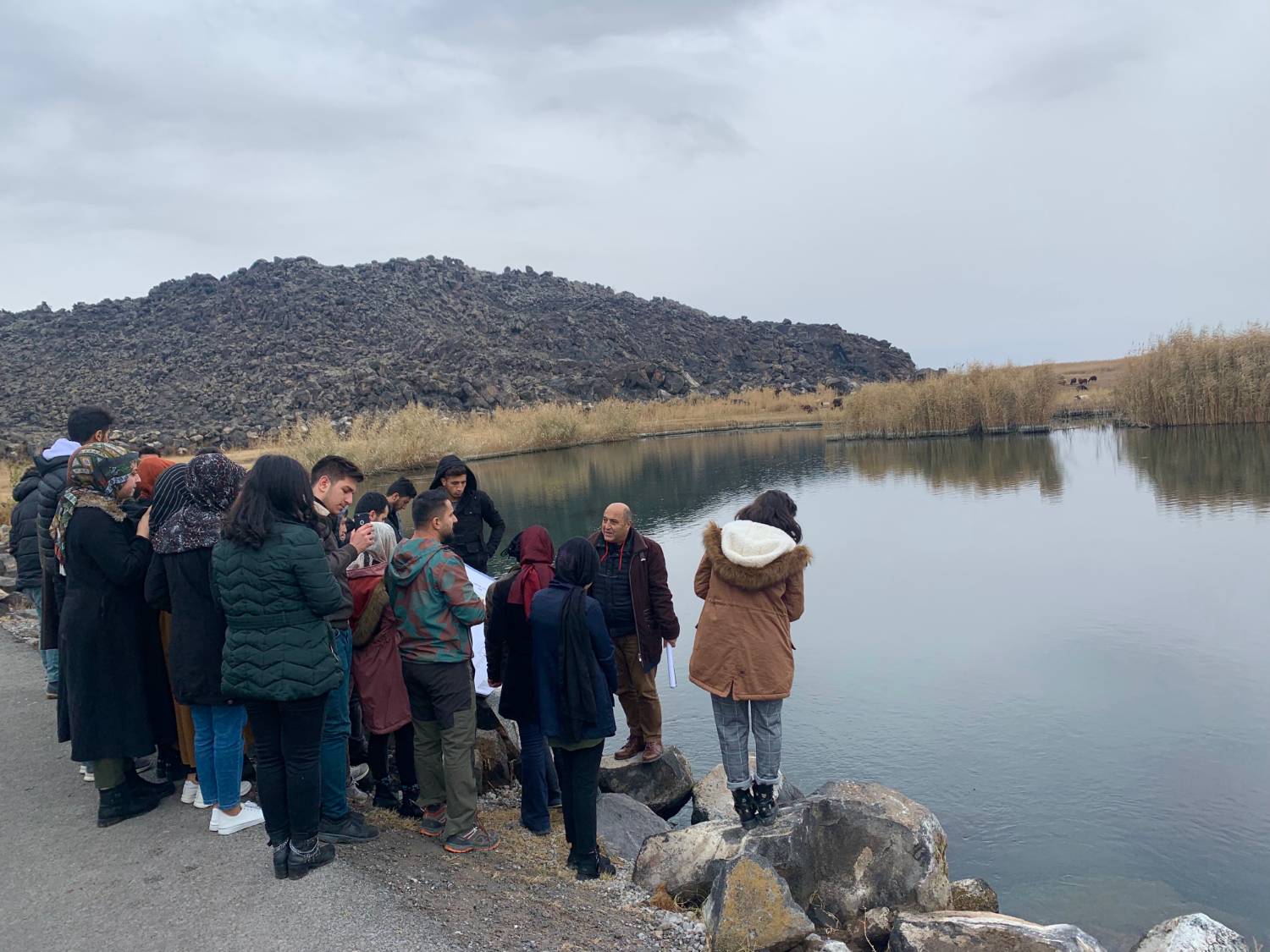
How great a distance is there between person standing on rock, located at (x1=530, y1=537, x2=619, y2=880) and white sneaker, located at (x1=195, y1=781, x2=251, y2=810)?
58.9 inches

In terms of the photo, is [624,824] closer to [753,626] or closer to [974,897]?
[753,626]

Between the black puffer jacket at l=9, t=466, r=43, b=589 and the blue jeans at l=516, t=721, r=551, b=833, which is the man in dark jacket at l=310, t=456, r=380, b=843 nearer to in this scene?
the blue jeans at l=516, t=721, r=551, b=833

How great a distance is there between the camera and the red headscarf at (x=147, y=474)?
468 cm

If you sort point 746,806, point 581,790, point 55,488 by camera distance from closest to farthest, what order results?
1. point 581,790
2. point 746,806
3. point 55,488

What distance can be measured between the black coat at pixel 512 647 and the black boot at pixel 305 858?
39.5 inches

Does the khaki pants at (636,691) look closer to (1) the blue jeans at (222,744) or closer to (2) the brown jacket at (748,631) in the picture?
A: (2) the brown jacket at (748,631)

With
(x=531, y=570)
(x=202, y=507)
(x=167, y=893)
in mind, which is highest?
(x=202, y=507)

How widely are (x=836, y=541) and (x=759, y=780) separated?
10549 mm

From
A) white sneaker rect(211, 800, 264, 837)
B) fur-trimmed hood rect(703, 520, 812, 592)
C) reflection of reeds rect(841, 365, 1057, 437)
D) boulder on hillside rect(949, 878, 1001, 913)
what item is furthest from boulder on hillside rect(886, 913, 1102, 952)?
reflection of reeds rect(841, 365, 1057, 437)

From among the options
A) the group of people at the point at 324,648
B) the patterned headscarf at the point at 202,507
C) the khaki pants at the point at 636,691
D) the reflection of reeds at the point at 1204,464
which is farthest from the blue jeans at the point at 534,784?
the reflection of reeds at the point at 1204,464

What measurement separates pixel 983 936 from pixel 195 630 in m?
3.49

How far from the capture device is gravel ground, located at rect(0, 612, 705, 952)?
3600 mm

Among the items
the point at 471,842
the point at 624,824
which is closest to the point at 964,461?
the point at 624,824

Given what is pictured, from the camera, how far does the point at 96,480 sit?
14.3ft
